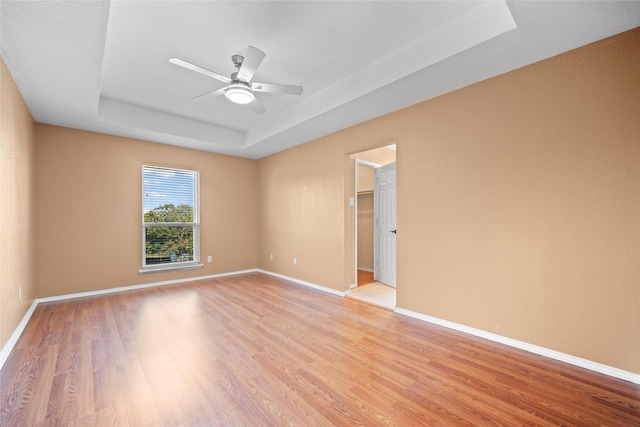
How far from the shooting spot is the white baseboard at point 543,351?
1982 mm

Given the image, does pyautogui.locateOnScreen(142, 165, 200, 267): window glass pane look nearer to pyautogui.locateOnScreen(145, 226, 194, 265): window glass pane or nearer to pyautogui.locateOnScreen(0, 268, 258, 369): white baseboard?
pyautogui.locateOnScreen(145, 226, 194, 265): window glass pane

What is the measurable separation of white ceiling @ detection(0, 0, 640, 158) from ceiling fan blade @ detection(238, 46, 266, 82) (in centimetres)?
31

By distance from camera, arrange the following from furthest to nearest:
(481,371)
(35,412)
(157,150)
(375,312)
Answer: (157,150) < (375,312) < (481,371) < (35,412)

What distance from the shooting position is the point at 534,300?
2.37 m

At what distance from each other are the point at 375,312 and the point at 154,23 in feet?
12.2

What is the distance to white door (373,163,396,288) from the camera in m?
4.47

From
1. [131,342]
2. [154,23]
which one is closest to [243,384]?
[131,342]

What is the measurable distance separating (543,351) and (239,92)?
3.64 m

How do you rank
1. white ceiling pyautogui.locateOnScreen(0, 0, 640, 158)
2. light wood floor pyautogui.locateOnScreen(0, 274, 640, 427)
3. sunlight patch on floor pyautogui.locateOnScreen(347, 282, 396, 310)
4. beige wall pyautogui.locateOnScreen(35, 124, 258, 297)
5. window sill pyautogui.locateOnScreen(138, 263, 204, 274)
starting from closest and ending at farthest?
light wood floor pyautogui.locateOnScreen(0, 274, 640, 427)
white ceiling pyautogui.locateOnScreen(0, 0, 640, 158)
sunlight patch on floor pyautogui.locateOnScreen(347, 282, 396, 310)
beige wall pyautogui.locateOnScreen(35, 124, 258, 297)
window sill pyautogui.locateOnScreen(138, 263, 204, 274)

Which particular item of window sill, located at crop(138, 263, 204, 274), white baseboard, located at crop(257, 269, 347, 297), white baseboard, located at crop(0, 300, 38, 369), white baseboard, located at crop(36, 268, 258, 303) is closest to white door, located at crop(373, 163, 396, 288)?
white baseboard, located at crop(257, 269, 347, 297)

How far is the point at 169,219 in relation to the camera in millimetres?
4922

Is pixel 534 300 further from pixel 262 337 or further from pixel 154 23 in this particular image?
pixel 154 23

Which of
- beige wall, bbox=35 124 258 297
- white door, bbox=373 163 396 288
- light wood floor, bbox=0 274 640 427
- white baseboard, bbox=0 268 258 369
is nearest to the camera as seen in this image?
light wood floor, bbox=0 274 640 427

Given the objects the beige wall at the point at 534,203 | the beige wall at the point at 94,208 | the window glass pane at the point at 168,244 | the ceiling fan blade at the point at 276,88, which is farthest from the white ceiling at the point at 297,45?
the window glass pane at the point at 168,244
